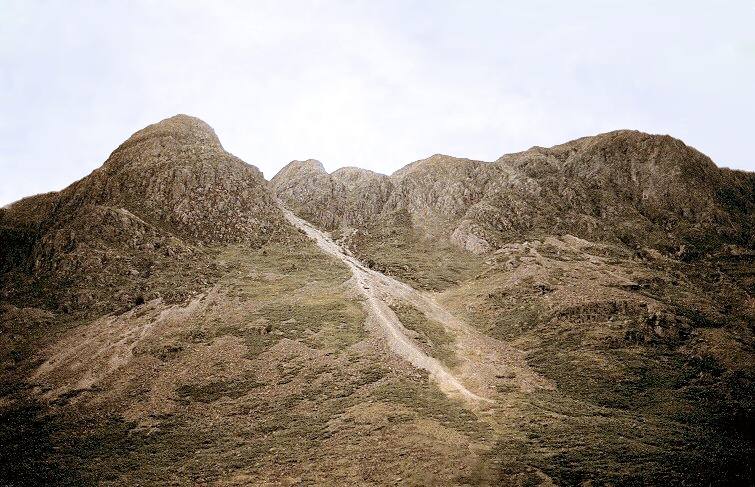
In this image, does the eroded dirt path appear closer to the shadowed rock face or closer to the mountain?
the mountain

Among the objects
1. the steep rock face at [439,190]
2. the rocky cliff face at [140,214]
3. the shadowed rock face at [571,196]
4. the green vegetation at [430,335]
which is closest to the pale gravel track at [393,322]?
the green vegetation at [430,335]

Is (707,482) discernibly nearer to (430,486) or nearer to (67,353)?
(430,486)

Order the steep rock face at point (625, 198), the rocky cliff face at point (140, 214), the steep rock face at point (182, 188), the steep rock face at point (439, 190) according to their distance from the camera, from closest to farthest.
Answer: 1. the rocky cliff face at point (140, 214)
2. the steep rock face at point (182, 188)
3. the steep rock face at point (625, 198)
4. the steep rock face at point (439, 190)

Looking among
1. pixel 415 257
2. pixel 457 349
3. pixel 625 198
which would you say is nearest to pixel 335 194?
pixel 415 257

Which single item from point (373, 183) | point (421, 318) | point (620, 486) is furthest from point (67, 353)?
point (373, 183)

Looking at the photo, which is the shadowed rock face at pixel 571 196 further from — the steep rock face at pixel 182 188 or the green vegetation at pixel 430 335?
the green vegetation at pixel 430 335

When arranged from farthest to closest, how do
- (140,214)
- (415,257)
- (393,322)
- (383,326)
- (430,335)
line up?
(415,257)
(140,214)
(393,322)
(430,335)
(383,326)

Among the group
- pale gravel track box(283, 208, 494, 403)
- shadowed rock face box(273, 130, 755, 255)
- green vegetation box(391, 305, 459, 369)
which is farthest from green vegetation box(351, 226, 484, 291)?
green vegetation box(391, 305, 459, 369)

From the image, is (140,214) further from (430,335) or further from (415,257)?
(430,335)
